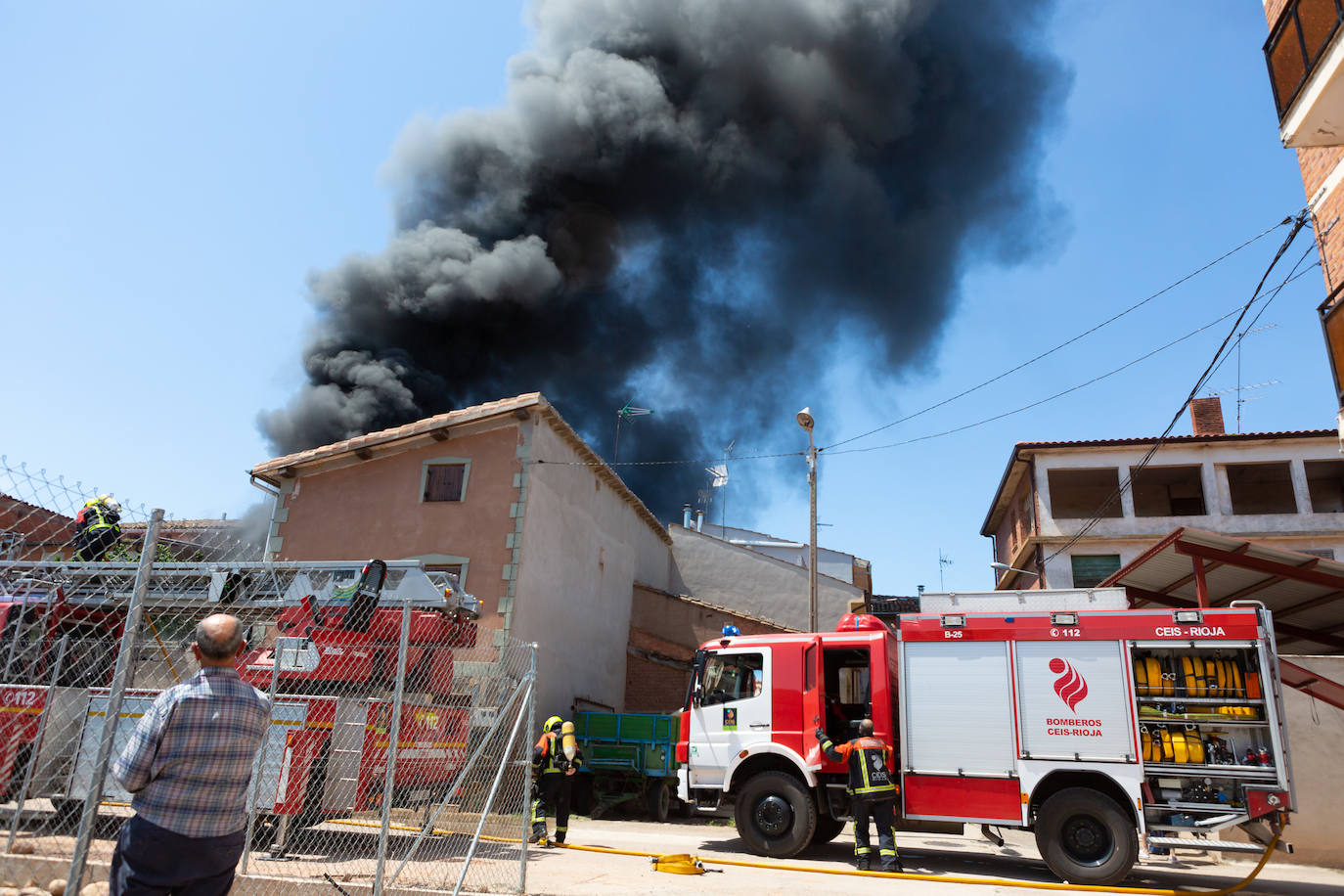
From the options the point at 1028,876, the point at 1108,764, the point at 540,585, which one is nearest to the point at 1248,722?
the point at 1108,764

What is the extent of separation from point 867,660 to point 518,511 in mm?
8201

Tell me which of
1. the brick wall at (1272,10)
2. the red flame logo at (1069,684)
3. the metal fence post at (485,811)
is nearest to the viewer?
the metal fence post at (485,811)

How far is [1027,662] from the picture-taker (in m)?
8.92

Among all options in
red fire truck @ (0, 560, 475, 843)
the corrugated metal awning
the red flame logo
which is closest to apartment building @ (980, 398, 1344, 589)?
the corrugated metal awning

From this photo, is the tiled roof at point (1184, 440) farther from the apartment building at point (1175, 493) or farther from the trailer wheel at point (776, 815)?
the trailer wheel at point (776, 815)

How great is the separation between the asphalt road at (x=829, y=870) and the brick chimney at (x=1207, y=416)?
16.3 metres

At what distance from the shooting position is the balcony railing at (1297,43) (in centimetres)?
777

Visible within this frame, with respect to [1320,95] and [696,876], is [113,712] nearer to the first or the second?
[696,876]

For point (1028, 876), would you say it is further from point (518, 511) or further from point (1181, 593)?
point (518, 511)

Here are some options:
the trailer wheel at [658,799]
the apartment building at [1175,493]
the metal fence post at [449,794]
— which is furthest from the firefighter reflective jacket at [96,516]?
the apartment building at [1175,493]

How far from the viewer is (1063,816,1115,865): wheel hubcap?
8.12 m

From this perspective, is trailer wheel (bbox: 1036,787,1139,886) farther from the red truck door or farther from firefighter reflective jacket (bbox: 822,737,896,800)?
the red truck door

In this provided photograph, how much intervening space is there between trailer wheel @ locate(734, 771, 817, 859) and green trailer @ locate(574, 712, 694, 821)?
4.89 m

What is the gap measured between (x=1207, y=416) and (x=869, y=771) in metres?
21.1
